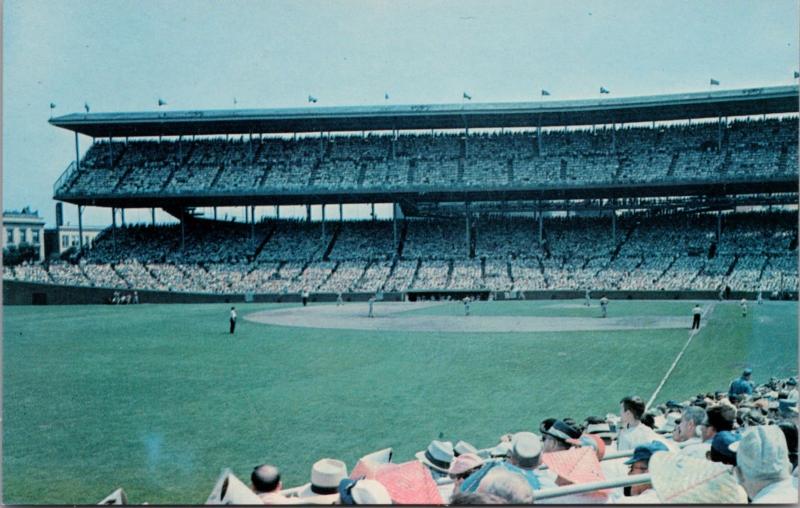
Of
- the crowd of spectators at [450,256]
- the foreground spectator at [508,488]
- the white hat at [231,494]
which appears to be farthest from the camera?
the crowd of spectators at [450,256]

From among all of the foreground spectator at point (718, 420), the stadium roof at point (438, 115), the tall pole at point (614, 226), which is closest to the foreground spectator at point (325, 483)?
the foreground spectator at point (718, 420)

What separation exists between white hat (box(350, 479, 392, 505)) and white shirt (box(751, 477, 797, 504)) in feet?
7.12

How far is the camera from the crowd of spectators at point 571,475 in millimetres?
3945

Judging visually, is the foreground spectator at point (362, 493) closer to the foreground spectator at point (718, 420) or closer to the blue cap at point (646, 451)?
the blue cap at point (646, 451)

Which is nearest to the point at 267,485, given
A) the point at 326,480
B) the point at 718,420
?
the point at 326,480

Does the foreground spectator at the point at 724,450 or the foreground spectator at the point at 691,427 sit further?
the foreground spectator at the point at 691,427

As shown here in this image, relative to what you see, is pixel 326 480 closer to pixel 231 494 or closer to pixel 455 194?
pixel 231 494

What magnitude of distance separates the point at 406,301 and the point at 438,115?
13.3m

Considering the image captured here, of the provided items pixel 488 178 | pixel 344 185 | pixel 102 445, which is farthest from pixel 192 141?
pixel 102 445

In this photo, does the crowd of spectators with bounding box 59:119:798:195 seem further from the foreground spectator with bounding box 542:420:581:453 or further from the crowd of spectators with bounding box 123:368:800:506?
the crowd of spectators with bounding box 123:368:800:506

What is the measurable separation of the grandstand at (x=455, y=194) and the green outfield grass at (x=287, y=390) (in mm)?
20306

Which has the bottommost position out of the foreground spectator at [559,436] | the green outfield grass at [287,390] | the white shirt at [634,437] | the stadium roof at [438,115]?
the green outfield grass at [287,390]

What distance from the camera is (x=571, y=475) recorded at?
4.68 meters

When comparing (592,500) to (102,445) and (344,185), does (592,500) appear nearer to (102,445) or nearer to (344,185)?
(102,445)
